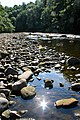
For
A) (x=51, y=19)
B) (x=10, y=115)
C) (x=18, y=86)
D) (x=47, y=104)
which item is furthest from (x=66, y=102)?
(x=51, y=19)

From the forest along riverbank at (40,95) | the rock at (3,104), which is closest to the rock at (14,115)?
the forest along riverbank at (40,95)

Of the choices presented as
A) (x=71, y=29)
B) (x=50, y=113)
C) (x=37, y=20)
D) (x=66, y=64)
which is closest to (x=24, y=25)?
(x=37, y=20)

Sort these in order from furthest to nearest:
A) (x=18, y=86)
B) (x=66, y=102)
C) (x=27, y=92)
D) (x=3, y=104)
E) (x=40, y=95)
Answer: (x=18, y=86) < (x=40, y=95) < (x=27, y=92) < (x=66, y=102) < (x=3, y=104)

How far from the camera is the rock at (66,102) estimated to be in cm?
1045

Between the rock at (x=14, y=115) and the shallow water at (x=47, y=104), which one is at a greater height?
the rock at (x=14, y=115)

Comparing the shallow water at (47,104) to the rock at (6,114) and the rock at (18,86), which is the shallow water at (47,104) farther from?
the rock at (18,86)

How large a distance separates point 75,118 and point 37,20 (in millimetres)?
133517

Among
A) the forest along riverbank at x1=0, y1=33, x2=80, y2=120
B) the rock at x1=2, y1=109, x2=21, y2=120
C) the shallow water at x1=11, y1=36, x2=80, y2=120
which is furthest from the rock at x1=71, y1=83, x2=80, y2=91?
the rock at x1=2, y1=109, x2=21, y2=120

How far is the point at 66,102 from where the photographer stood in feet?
34.6

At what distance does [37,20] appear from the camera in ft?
462

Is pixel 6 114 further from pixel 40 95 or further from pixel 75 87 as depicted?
pixel 75 87

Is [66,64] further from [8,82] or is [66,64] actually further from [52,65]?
[8,82]

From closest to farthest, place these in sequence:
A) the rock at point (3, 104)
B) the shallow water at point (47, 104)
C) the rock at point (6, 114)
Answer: the rock at point (6, 114)
the shallow water at point (47, 104)
the rock at point (3, 104)

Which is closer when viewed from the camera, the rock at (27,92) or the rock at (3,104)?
the rock at (3,104)
